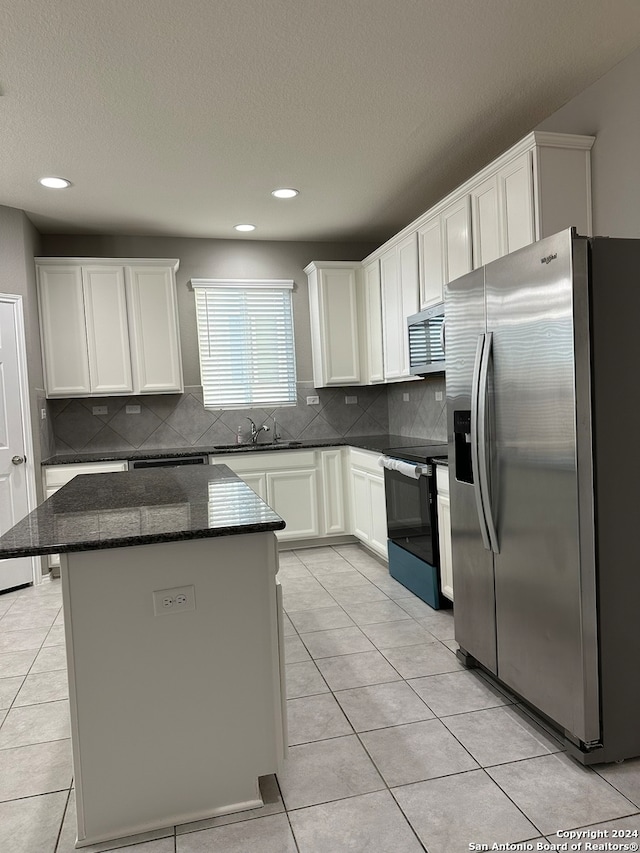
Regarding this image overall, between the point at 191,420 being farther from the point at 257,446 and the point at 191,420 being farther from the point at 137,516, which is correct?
the point at 137,516

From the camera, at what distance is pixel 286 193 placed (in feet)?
13.6

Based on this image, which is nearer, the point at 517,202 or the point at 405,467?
the point at 517,202

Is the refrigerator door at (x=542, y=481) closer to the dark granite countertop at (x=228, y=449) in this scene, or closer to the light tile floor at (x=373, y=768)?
the light tile floor at (x=373, y=768)

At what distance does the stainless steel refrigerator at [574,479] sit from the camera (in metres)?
1.92

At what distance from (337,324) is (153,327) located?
5.09 ft

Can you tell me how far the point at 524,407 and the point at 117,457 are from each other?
339 centimetres

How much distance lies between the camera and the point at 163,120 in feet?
9.91

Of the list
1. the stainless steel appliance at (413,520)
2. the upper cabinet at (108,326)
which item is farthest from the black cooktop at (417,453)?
the upper cabinet at (108,326)

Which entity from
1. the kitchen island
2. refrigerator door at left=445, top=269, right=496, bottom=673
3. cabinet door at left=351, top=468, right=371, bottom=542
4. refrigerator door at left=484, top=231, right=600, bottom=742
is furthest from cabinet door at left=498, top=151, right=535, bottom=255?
cabinet door at left=351, top=468, right=371, bottom=542

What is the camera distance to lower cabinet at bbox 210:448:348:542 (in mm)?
4836

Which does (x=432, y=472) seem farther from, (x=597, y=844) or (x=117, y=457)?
(x=117, y=457)

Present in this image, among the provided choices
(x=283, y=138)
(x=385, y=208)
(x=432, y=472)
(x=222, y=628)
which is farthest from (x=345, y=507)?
(x=222, y=628)

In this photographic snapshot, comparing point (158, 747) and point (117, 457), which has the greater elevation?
point (117, 457)

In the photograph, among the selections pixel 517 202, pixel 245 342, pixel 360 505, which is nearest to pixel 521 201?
pixel 517 202
